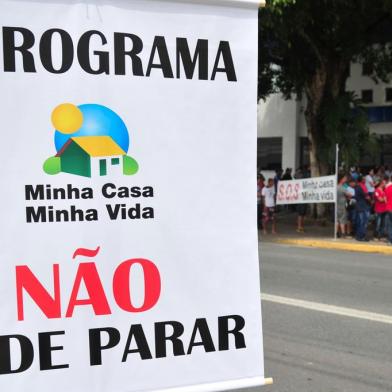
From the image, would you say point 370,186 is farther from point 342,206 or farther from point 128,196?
point 128,196

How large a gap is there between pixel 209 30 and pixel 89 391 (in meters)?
1.33

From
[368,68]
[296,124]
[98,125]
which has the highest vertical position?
[368,68]

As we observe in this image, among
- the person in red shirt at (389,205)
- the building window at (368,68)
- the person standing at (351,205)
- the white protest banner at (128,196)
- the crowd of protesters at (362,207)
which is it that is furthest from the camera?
the building window at (368,68)

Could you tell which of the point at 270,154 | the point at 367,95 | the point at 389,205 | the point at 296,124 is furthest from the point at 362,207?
the point at 270,154

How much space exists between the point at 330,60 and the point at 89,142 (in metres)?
18.4

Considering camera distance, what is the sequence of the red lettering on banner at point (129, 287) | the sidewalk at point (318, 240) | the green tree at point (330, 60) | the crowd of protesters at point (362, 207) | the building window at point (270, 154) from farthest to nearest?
the building window at point (270, 154)
the green tree at point (330, 60)
the crowd of protesters at point (362, 207)
the sidewalk at point (318, 240)
the red lettering on banner at point (129, 287)

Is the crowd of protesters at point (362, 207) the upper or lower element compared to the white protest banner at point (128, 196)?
→ lower

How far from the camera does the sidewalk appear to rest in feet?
49.0

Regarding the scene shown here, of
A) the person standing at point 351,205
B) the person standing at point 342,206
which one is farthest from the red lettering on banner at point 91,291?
the person standing at point 351,205

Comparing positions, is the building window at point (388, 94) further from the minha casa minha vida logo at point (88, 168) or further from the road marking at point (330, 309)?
the minha casa minha vida logo at point (88, 168)

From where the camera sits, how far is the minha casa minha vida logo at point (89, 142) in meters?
2.09

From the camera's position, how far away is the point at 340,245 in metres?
15.4

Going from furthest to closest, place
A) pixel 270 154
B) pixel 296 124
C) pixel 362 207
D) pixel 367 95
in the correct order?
pixel 270 154
pixel 296 124
pixel 367 95
pixel 362 207

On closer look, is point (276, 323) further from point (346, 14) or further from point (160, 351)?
point (346, 14)
